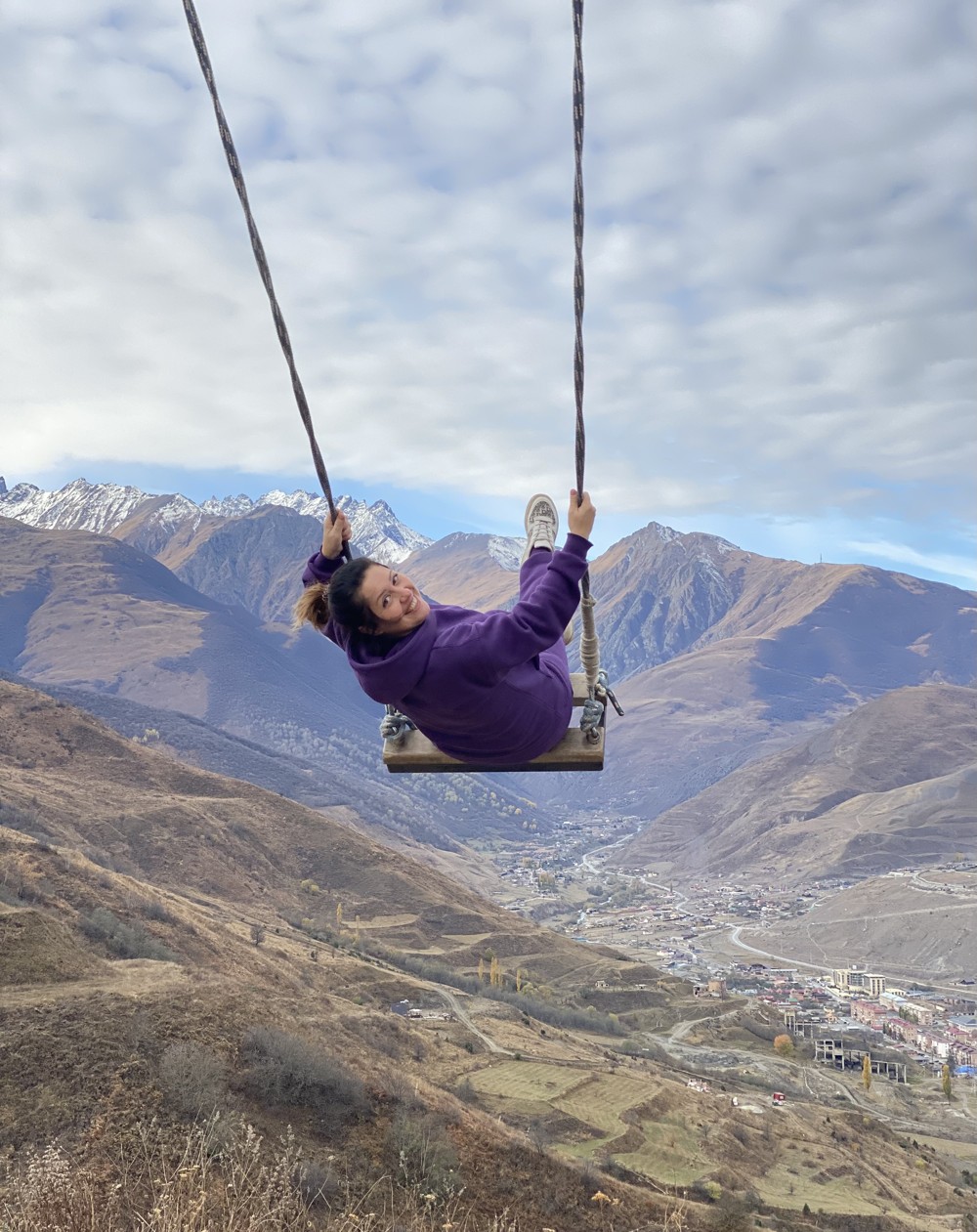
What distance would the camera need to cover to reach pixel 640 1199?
2295cm

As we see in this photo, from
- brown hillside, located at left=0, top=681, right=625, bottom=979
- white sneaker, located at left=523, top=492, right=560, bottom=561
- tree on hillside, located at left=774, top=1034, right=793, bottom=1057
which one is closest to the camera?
white sneaker, located at left=523, top=492, right=560, bottom=561

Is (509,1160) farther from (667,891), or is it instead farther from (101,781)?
(667,891)

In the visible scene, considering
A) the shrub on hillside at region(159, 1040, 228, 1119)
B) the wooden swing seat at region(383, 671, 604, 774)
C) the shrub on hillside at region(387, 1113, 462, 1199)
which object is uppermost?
the wooden swing seat at region(383, 671, 604, 774)

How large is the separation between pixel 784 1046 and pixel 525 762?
58904 millimetres

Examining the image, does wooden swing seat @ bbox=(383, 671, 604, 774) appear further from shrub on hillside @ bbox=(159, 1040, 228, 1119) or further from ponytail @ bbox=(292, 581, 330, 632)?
shrub on hillside @ bbox=(159, 1040, 228, 1119)

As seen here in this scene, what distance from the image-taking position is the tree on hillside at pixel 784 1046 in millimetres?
57875

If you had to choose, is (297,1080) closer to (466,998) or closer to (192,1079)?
(192,1079)

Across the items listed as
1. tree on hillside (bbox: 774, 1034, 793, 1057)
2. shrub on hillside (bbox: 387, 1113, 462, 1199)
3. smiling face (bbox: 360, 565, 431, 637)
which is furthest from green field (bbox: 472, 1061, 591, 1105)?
smiling face (bbox: 360, 565, 431, 637)

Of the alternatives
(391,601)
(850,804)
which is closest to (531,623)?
(391,601)

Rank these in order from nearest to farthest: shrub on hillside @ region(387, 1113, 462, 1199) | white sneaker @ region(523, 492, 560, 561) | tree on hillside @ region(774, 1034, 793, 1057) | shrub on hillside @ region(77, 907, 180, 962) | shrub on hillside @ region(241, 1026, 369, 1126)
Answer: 1. white sneaker @ region(523, 492, 560, 561)
2. shrub on hillside @ region(387, 1113, 462, 1199)
3. shrub on hillside @ region(241, 1026, 369, 1126)
4. shrub on hillside @ region(77, 907, 180, 962)
5. tree on hillside @ region(774, 1034, 793, 1057)

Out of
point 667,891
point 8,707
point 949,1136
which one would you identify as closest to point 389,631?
point 949,1136

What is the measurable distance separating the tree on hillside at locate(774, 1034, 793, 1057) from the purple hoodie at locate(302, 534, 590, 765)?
58.8 meters

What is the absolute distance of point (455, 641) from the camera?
4.90m

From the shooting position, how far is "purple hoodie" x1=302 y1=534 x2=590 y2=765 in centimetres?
481
